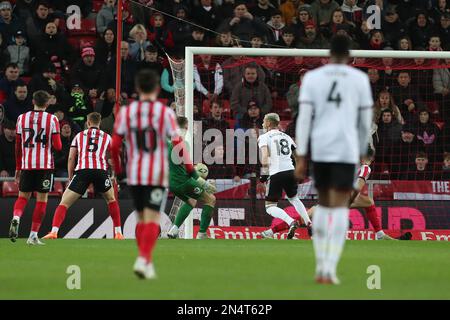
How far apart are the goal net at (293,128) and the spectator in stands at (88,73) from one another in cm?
211

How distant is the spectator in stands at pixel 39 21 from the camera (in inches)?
813

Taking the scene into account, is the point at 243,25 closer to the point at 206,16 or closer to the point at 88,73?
the point at 206,16

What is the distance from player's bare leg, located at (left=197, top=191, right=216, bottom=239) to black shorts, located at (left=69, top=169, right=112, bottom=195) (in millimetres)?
1615

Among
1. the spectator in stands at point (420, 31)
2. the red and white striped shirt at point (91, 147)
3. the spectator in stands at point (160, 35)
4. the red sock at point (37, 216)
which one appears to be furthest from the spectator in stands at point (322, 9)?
the red sock at point (37, 216)

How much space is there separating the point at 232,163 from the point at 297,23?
Result: 432 cm

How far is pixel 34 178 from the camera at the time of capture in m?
14.6

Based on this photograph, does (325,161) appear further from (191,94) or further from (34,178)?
(191,94)

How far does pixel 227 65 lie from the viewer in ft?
61.7

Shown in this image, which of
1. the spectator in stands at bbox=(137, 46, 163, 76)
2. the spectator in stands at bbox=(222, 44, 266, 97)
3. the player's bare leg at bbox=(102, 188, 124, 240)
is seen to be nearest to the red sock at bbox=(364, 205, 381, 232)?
the spectator in stands at bbox=(222, 44, 266, 97)

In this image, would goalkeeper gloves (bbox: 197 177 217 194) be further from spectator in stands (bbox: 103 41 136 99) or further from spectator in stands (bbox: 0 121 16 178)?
spectator in stands (bbox: 0 121 16 178)

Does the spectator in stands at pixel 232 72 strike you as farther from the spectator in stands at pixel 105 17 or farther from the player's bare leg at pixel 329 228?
the player's bare leg at pixel 329 228

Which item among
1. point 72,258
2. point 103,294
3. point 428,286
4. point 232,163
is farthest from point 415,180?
point 103,294

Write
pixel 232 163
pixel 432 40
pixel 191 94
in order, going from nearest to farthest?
pixel 191 94, pixel 232 163, pixel 432 40

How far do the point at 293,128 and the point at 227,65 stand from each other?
1.81 metres
